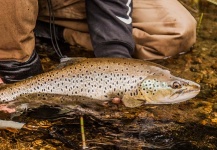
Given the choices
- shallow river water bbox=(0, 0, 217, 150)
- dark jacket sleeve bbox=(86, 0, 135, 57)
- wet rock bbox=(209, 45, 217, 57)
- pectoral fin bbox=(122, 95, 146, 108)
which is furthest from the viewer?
wet rock bbox=(209, 45, 217, 57)

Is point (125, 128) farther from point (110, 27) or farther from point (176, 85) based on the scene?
point (110, 27)

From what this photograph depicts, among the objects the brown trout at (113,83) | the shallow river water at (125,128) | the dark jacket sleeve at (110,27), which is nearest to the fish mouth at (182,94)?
the brown trout at (113,83)

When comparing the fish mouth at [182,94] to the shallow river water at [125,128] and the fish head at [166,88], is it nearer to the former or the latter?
the fish head at [166,88]

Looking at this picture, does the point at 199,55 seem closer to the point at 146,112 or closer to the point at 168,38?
the point at 168,38

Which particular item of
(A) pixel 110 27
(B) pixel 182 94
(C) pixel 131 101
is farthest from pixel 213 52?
(C) pixel 131 101

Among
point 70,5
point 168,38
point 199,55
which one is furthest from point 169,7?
point 70,5

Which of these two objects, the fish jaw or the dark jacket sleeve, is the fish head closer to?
the fish jaw

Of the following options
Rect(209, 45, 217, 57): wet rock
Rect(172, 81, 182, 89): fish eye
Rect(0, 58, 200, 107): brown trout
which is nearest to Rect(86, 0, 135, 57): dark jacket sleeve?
Rect(0, 58, 200, 107): brown trout
